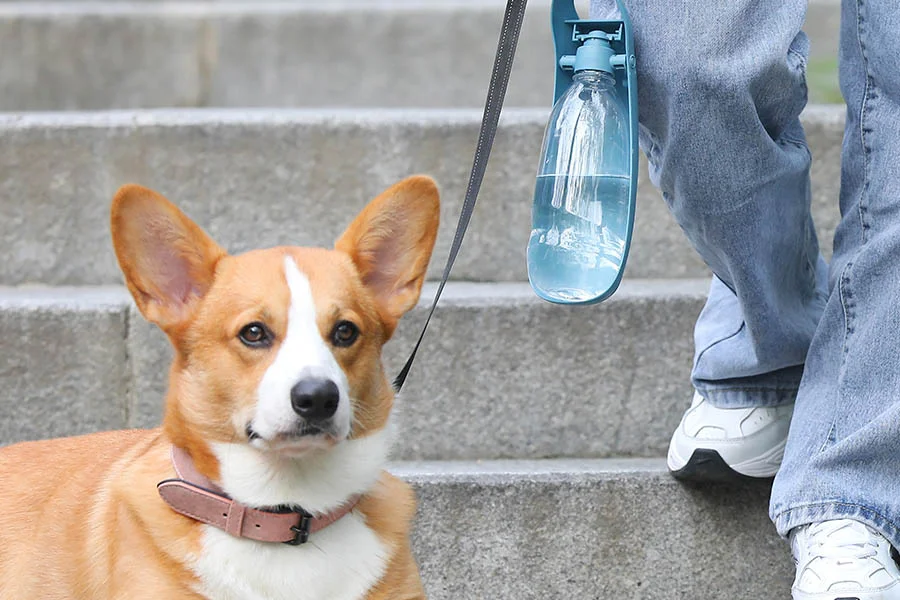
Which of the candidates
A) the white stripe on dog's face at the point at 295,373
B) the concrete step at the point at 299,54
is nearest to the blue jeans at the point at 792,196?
the white stripe on dog's face at the point at 295,373

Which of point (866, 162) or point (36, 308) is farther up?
point (866, 162)

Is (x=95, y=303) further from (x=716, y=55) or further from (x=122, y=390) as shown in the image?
(x=716, y=55)

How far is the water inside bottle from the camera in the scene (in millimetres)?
1923

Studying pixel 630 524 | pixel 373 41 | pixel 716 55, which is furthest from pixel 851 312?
pixel 373 41

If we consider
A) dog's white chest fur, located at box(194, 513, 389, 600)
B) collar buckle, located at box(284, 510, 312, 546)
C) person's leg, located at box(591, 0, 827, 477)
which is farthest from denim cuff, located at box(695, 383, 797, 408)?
collar buckle, located at box(284, 510, 312, 546)

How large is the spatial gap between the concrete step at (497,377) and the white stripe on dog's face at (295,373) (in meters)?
0.93

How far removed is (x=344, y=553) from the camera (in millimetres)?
1996

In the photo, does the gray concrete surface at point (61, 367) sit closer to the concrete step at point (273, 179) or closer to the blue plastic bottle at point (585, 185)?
the concrete step at point (273, 179)

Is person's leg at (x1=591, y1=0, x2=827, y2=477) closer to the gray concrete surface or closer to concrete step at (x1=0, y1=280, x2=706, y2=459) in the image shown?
concrete step at (x1=0, y1=280, x2=706, y2=459)

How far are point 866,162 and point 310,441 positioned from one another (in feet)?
3.72

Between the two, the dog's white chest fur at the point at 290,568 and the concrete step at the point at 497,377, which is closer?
the dog's white chest fur at the point at 290,568

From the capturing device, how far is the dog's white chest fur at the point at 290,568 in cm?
191

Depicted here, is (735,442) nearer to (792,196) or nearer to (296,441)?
(792,196)

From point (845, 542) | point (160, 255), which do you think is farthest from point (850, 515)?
point (160, 255)
